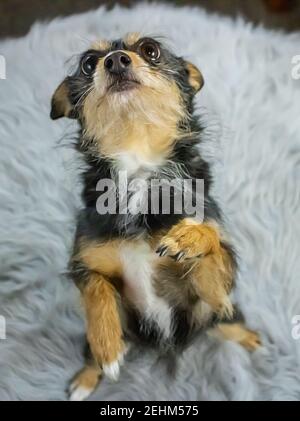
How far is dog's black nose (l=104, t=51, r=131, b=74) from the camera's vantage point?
0.88 meters

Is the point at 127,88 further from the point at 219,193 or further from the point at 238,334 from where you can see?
the point at 238,334

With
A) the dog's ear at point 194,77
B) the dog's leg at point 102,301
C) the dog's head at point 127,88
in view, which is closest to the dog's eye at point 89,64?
the dog's head at point 127,88

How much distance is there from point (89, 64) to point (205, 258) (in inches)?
12.8

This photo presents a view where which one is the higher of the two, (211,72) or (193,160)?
(211,72)

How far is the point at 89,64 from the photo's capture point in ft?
3.08

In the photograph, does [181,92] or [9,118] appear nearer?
[181,92]

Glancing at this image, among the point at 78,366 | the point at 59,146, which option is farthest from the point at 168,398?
the point at 59,146

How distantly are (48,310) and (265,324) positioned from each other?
330 mm

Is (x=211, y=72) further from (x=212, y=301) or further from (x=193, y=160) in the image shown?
(x=212, y=301)

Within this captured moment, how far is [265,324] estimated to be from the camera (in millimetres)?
989

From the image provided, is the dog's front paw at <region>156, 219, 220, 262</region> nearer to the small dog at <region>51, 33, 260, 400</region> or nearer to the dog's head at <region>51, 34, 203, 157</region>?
the small dog at <region>51, 33, 260, 400</region>

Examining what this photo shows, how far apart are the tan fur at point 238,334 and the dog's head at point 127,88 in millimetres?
305

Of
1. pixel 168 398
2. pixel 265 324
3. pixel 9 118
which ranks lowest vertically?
pixel 168 398

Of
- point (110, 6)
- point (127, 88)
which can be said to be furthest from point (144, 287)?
point (110, 6)
